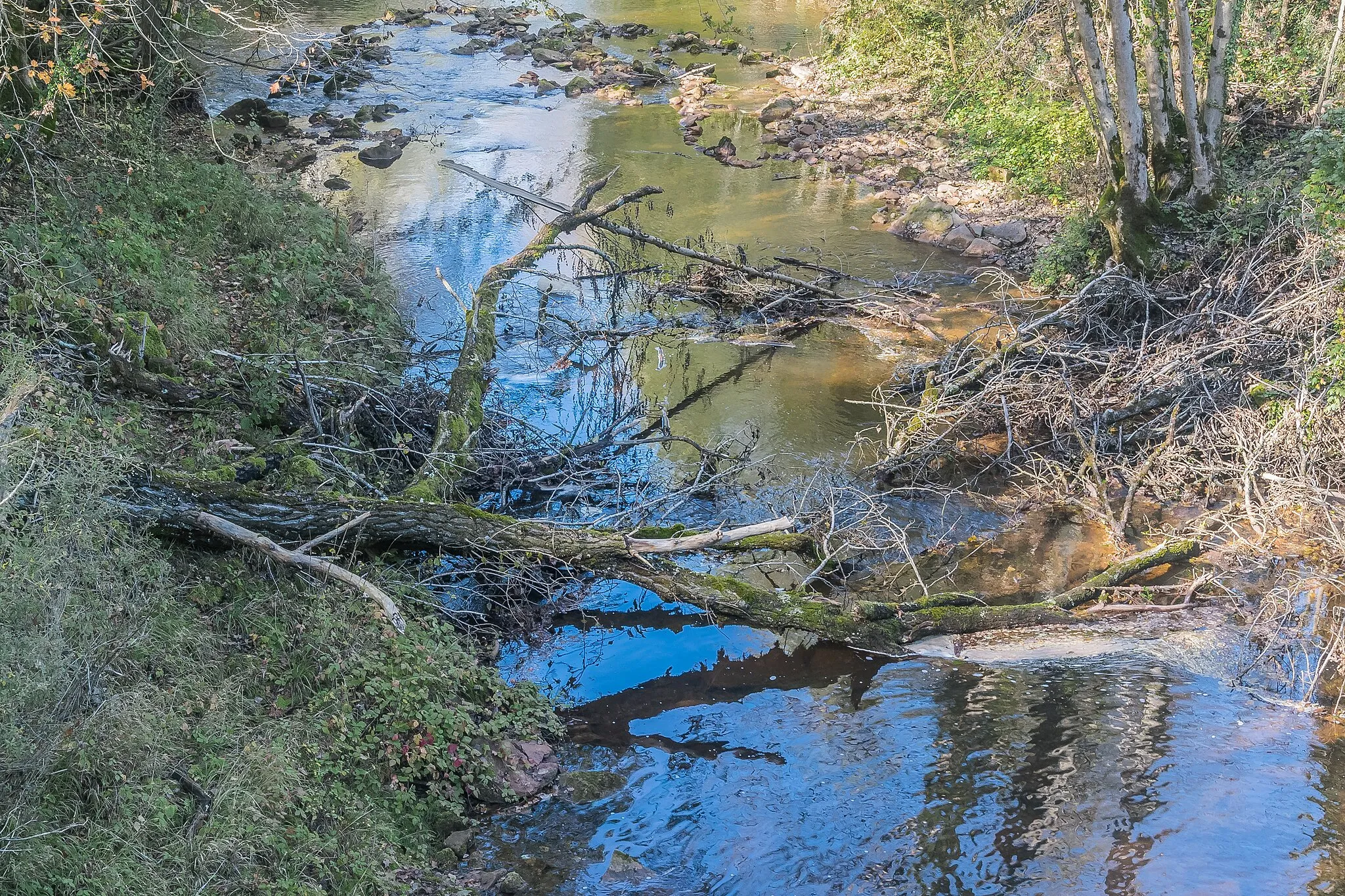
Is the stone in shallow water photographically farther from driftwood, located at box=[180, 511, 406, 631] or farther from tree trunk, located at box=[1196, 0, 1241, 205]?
tree trunk, located at box=[1196, 0, 1241, 205]

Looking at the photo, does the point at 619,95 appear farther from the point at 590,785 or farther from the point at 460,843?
the point at 460,843

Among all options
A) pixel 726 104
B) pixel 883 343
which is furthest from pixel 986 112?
pixel 883 343

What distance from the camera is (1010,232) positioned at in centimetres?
1364

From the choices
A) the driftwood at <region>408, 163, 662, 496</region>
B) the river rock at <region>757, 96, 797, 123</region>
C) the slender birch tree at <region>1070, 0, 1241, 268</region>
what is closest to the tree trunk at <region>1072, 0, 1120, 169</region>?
the slender birch tree at <region>1070, 0, 1241, 268</region>

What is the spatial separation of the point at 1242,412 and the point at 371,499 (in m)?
6.91

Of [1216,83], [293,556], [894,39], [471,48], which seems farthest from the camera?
[471,48]

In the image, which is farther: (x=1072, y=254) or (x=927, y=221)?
(x=927, y=221)

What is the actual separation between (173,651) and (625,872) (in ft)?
8.74

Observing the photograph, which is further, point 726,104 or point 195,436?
point 726,104

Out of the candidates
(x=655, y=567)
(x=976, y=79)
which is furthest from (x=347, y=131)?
(x=655, y=567)

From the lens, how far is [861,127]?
18.5 meters

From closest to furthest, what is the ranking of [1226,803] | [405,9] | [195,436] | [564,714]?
[1226,803] → [564,714] → [195,436] → [405,9]

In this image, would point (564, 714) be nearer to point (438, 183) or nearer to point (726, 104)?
point (438, 183)

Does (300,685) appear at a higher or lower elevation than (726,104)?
lower
